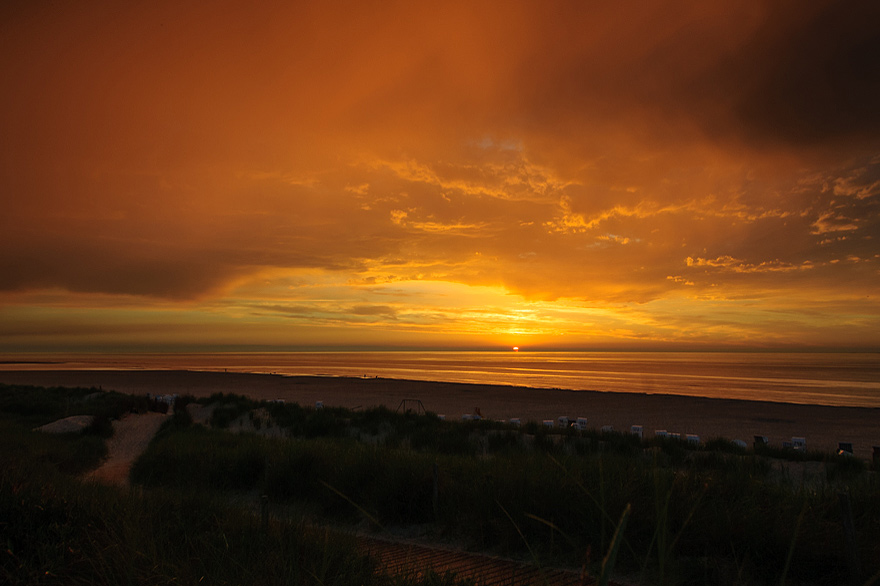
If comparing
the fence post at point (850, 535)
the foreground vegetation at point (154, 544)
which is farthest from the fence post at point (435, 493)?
the fence post at point (850, 535)

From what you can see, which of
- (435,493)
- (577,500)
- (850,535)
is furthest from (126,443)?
(850,535)

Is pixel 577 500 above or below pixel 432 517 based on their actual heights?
above

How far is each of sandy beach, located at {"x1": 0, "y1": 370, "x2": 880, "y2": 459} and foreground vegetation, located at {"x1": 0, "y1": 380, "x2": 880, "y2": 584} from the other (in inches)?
453

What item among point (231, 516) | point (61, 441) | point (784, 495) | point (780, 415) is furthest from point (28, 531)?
point (780, 415)

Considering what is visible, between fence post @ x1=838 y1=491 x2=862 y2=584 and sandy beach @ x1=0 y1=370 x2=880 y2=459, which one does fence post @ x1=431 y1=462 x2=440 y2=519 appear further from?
sandy beach @ x1=0 y1=370 x2=880 y2=459

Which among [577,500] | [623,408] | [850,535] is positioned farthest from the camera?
[623,408]

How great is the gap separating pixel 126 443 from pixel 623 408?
2629cm

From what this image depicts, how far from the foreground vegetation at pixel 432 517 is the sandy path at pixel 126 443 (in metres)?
1.26

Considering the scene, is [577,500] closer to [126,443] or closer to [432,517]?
[432,517]

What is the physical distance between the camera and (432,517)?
8391 millimetres

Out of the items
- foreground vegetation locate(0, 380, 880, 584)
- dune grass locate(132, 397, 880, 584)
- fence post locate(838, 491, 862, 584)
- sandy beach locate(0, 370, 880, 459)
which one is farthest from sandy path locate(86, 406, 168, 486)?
fence post locate(838, 491, 862, 584)

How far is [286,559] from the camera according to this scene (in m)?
5.12

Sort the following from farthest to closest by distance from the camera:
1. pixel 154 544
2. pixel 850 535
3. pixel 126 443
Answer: pixel 126 443, pixel 850 535, pixel 154 544

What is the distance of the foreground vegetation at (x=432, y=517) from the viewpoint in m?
4.93
